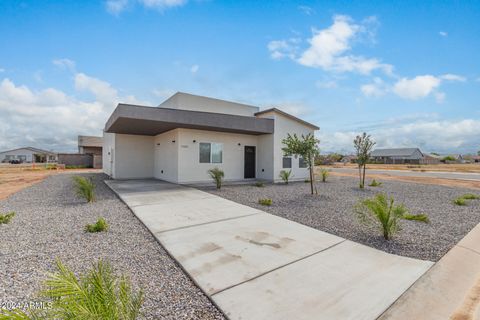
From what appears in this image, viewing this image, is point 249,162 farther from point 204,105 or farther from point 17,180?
point 17,180

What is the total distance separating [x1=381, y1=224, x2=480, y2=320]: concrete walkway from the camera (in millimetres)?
2380

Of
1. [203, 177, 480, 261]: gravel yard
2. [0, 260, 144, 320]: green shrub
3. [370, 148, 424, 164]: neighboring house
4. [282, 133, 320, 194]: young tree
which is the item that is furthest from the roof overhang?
[370, 148, 424, 164]: neighboring house

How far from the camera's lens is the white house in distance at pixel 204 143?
11.3 metres

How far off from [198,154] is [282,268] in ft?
31.5

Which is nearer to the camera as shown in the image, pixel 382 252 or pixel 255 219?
pixel 382 252

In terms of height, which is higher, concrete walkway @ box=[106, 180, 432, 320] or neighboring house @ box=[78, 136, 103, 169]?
neighboring house @ box=[78, 136, 103, 169]

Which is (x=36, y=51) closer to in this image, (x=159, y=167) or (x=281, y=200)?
(x=159, y=167)

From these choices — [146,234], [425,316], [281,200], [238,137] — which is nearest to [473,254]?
[425,316]

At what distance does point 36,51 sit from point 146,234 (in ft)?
34.3

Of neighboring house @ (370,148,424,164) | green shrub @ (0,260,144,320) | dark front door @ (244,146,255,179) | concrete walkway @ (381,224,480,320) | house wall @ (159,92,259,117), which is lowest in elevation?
concrete walkway @ (381,224,480,320)

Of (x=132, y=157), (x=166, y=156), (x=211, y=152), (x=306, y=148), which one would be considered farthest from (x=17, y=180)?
(x=306, y=148)

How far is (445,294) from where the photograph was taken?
2.73 metres

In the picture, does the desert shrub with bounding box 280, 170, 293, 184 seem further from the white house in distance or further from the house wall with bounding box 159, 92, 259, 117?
the house wall with bounding box 159, 92, 259, 117

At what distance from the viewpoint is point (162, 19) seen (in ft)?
30.4
